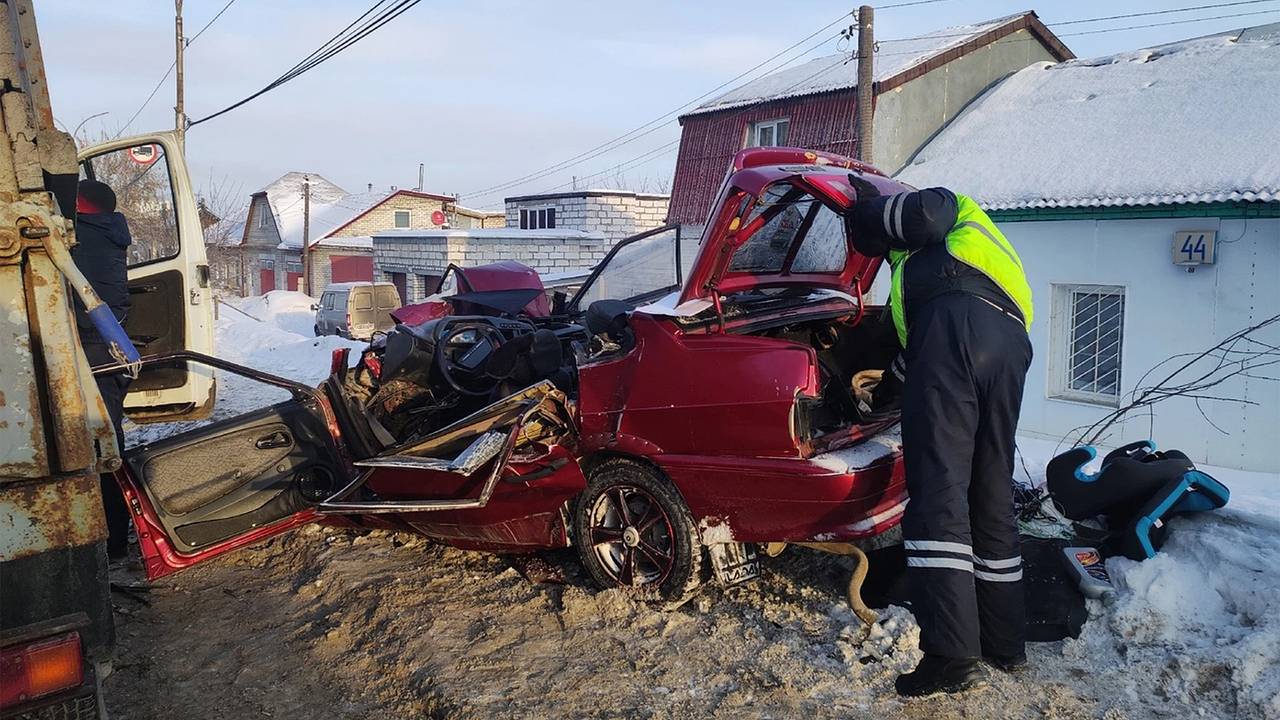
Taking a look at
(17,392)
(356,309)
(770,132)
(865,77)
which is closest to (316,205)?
(356,309)

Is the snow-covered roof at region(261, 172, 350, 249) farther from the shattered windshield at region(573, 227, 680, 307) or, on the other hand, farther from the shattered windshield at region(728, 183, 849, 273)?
the shattered windshield at region(728, 183, 849, 273)

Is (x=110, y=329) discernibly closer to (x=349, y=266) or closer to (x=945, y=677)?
(x=945, y=677)

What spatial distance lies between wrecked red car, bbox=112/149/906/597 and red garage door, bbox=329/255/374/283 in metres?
43.8

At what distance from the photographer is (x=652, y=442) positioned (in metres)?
3.88

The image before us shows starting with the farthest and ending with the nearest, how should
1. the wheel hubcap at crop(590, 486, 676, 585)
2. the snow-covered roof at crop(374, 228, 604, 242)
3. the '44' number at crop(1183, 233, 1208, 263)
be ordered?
the snow-covered roof at crop(374, 228, 604, 242)
the '44' number at crop(1183, 233, 1208, 263)
the wheel hubcap at crop(590, 486, 676, 585)

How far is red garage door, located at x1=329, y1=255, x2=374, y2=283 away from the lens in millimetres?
46219

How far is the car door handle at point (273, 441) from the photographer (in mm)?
4473

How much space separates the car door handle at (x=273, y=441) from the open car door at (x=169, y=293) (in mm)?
2016

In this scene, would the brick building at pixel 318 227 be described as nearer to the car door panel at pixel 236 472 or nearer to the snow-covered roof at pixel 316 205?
the snow-covered roof at pixel 316 205

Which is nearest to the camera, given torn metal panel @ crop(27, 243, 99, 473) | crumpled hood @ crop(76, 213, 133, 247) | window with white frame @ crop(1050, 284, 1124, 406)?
torn metal panel @ crop(27, 243, 99, 473)

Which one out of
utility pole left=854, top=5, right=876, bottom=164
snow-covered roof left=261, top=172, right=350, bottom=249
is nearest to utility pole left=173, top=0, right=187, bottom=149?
utility pole left=854, top=5, right=876, bottom=164

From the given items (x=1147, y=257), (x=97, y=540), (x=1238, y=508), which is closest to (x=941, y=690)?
(x=1238, y=508)

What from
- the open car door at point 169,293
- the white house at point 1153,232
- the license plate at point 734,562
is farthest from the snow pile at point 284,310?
the license plate at point 734,562

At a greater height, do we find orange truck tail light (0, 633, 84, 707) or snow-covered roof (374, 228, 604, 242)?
snow-covered roof (374, 228, 604, 242)
